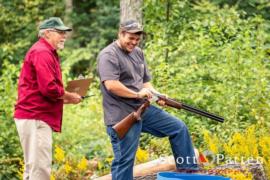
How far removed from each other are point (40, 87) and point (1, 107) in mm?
3392

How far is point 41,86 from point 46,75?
0.13m

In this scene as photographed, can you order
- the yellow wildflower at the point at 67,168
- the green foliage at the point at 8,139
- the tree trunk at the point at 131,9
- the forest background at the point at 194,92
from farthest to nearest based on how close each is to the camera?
the tree trunk at the point at 131,9 < the green foliage at the point at 8,139 < the forest background at the point at 194,92 < the yellow wildflower at the point at 67,168

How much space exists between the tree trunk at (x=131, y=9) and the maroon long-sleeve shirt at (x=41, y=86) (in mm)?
3279

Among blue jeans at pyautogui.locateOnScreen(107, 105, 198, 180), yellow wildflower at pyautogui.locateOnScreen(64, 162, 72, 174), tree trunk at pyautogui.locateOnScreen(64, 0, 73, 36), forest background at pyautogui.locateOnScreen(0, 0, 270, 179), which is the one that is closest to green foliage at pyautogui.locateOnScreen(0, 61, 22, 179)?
forest background at pyautogui.locateOnScreen(0, 0, 270, 179)

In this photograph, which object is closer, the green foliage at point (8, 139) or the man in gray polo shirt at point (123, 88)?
the man in gray polo shirt at point (123, 88)

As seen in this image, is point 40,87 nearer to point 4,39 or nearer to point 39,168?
point 39,168

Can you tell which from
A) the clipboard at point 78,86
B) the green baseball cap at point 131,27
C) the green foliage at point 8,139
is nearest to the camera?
the green baseball cap at point 131,27

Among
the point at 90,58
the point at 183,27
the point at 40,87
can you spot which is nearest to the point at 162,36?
the point at 183,27

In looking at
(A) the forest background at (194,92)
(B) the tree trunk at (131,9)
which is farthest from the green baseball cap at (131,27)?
(B) the tree trunk at (131,9)

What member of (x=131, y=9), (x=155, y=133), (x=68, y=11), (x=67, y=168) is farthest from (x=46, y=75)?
(x=68, y=11)

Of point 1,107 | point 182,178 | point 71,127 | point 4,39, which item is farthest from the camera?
point 4,39

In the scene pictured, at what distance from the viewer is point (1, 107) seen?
31.2 feet

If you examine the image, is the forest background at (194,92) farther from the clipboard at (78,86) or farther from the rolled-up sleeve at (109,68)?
the rolled-up sleeve at (109,68)

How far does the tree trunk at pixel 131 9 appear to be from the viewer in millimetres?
9609
